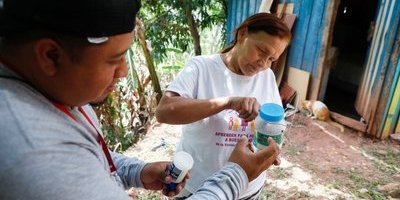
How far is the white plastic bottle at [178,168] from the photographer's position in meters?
1.24

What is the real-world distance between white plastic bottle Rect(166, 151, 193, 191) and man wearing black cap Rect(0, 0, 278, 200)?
0.48 metres

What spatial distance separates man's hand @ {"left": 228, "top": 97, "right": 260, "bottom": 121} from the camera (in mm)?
1452

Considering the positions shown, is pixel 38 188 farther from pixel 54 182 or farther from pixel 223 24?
pixel 223 24

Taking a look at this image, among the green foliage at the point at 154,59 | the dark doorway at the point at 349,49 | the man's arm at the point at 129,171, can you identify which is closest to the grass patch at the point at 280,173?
the green foliage at the point at 154,59

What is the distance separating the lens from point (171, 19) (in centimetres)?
649

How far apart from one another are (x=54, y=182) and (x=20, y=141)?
0.34 feet

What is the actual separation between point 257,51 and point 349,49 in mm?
6532

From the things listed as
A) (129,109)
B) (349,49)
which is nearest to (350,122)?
(349,49)

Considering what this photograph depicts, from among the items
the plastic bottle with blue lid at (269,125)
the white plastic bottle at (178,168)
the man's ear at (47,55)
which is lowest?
the white plastic bottle at (178,168)

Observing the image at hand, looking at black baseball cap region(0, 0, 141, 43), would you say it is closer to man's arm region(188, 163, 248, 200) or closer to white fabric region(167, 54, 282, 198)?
man's arm region(188, 163, 248, 200)

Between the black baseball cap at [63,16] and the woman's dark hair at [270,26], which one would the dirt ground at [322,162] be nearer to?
the woman's dark hair at [270,26]

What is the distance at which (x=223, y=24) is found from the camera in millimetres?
6961

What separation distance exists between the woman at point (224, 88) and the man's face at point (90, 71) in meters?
0.73

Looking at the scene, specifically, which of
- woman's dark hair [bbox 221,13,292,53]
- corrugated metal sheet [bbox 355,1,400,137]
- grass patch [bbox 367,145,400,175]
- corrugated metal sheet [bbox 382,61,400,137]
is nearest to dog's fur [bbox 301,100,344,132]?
corrugated metal sheet [bbox 355,1,400,137]
